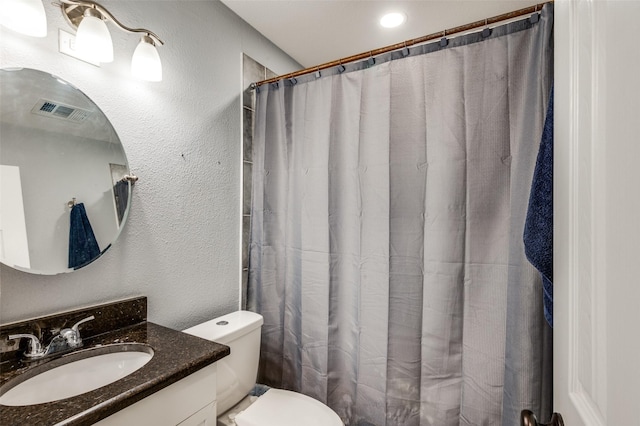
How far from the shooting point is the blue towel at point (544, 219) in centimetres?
79

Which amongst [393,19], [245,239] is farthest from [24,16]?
[393,19]

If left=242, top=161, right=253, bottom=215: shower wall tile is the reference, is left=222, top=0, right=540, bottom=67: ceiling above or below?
above

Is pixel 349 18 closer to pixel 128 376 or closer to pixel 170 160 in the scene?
pixel 170 160

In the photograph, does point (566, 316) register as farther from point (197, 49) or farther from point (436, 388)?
point (197, 49)

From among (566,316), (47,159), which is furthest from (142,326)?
(566,316)

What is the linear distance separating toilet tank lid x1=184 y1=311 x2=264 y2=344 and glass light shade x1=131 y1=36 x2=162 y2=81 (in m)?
1.14

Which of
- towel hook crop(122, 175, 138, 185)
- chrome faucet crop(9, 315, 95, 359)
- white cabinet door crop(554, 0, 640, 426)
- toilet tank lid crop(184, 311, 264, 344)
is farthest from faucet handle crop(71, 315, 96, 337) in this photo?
white cabinet door crop(554, 0, 640, 426)

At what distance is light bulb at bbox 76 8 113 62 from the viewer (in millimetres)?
1108

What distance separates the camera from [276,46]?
2160mm

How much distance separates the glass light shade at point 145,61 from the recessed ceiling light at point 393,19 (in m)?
1.28

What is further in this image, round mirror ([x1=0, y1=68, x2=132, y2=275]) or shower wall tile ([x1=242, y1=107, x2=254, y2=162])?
shower wall tile ([x1=242, y1=107, x2=254, y2=162])

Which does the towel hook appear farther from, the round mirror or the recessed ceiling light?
the recessed ceiling light

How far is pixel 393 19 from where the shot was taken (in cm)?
184

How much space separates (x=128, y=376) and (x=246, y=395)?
0.86 m
